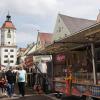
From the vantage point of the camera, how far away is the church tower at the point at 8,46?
5492 inches

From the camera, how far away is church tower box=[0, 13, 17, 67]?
139500mm

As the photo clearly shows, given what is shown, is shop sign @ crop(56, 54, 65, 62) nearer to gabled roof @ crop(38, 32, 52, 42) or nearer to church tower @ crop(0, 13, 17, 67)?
gabled roof @ crop(38, 32, 52, 42)

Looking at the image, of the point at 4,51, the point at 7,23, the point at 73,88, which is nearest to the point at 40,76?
the point at 73,88

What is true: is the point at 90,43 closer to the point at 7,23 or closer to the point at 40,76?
the point at 40,76

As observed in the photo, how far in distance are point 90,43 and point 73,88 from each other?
2746 millimetres

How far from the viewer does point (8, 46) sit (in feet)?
468

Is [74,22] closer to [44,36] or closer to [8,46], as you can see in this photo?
[44,36]

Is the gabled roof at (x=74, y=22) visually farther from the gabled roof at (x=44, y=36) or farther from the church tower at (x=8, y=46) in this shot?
the church tower at (x=8, y=46)

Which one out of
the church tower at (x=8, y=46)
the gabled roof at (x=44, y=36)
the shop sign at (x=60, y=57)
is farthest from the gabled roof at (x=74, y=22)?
the church tower at (x=8, y=46)

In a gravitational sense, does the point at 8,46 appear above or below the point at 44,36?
above

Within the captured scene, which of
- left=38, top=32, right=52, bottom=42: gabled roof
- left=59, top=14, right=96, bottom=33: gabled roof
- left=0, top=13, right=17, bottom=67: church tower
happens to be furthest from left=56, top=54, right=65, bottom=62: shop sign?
left=0, top=13, right=17, bottom=67: church tower

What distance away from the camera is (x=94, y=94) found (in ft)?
44.5

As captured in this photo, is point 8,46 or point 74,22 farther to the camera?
point 8,46

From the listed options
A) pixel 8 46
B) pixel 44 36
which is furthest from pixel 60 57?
pixel 8 46
